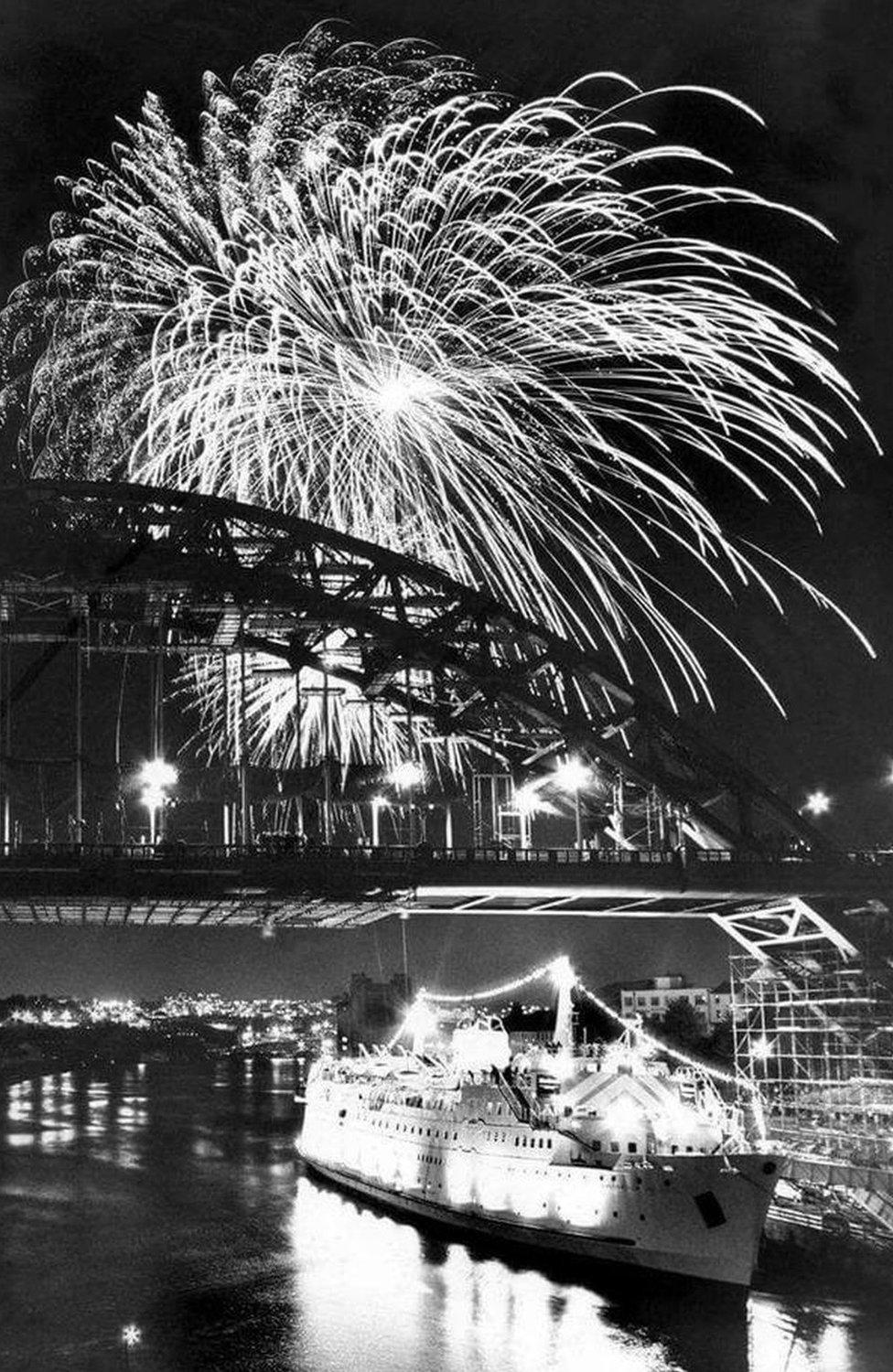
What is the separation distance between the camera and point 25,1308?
109 feet

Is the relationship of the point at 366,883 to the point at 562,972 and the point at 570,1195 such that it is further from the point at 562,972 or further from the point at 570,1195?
the point at 570,1195

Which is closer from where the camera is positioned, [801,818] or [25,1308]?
[25,1308]

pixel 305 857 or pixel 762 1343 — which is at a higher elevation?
pixel 305 857

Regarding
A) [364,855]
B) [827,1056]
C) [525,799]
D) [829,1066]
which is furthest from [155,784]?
[829,1066]

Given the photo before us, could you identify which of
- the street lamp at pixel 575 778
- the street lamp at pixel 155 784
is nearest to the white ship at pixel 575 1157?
the street lamp at pixel 575 778

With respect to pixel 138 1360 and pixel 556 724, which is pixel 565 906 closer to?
pixel 556 724

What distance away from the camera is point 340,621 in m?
55.2

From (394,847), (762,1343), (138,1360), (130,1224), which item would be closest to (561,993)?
(394,847)

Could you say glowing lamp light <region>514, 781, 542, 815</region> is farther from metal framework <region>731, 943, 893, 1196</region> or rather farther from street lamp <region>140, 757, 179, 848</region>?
street lamp <region>140, 757, 179, 848</region>

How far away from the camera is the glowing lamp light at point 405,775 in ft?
179

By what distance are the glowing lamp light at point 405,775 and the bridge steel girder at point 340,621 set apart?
1973 mm

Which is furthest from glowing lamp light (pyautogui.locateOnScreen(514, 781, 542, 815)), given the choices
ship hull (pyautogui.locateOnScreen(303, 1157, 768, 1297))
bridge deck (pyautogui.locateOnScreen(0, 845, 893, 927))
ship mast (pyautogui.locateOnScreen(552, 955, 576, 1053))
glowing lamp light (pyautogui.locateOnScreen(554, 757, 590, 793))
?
ship hull (pyautogui.locateOnScreen(303, 1157, 768, 1297))

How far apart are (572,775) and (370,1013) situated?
89906 millimetres

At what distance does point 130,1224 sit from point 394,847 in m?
14.1
